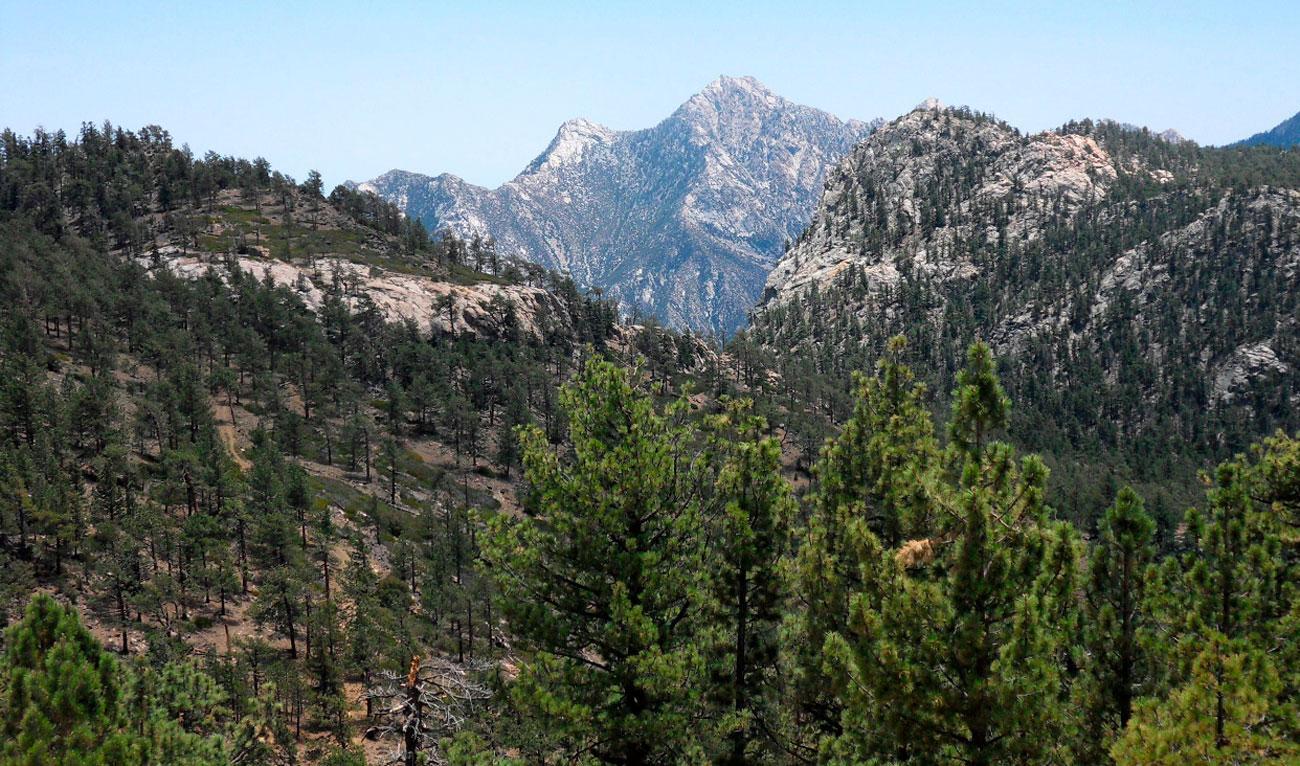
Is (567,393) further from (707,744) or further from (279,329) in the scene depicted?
(279,329)

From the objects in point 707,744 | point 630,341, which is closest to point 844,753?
point 707,744

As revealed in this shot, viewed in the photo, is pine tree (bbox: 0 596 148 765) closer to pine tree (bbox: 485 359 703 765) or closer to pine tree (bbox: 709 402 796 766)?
pine tree (bbox: 485 359 703 765)

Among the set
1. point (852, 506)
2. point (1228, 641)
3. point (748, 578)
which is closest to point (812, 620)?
point (748, 578)

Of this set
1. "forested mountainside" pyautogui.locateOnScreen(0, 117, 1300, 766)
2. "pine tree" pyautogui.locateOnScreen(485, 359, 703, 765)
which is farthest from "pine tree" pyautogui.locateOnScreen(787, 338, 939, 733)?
"pine tree" pyautogui.locateOnScreen(485, 359, 703, 765)

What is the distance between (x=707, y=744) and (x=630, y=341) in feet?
554

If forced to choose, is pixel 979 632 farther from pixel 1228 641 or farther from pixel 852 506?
pixel 852 506

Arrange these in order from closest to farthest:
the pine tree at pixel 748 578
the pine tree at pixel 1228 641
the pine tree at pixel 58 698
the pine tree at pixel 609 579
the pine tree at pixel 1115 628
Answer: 1. the pine tree at pixel 1228 641
2. the pine tree at pixel 58 698
3. the pine tree at pixel 1115 628
4. the pine tree at pixel 609 579
5. the pine tree at pixel 748 578

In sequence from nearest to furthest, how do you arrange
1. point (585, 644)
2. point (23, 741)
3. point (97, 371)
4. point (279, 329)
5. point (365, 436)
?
point (23, 741)
point (585, 644)
point (97, 371)
point (365, 436)
point (279, 329)

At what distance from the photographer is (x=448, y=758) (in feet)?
49.8

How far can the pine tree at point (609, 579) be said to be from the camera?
15.4 meters

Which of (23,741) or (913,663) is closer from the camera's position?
(23,741)

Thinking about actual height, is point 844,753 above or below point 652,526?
below

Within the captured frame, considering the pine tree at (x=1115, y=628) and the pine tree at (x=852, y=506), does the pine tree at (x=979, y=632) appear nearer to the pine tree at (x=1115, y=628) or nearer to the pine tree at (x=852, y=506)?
the pine tree at (x=1115, y=628)

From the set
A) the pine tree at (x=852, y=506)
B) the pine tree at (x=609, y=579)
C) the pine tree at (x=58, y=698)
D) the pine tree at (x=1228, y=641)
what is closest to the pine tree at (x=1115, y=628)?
the pine tree at (x=1228, y=641)
